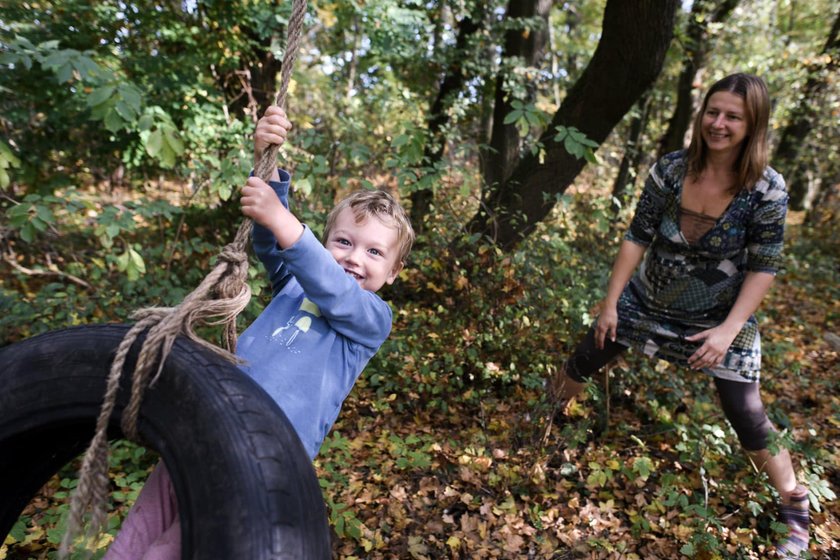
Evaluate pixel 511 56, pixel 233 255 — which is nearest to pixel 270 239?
pixel 233 255

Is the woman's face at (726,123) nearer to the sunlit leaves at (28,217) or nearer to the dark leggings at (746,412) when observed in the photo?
the dark leggings at (746,412)

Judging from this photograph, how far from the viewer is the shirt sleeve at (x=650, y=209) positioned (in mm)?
2455

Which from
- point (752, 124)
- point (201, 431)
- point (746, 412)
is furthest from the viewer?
point (746, 412)

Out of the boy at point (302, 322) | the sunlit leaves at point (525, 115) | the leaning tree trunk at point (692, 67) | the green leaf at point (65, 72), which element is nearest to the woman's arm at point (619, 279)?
the sunlit leaves at point (525, 115)

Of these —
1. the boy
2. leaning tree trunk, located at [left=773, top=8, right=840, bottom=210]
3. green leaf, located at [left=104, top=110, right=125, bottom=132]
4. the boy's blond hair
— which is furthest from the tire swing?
leaning tree trunk, located at [left=773, top=8, right=840, bottom=210]

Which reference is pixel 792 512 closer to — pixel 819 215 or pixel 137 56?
pixel 137 56

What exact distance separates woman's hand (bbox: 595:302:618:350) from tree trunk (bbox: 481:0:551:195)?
3247 millimetres

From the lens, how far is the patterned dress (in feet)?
7.22

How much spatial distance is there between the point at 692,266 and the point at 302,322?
1850 millimetres

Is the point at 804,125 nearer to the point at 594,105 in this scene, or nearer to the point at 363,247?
the point at 594,105

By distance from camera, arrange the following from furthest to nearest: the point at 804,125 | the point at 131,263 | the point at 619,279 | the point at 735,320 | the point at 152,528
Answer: the point at 804,125
the point at 131,263
the point at 619,279
the point at 735,320
the point at 152,528

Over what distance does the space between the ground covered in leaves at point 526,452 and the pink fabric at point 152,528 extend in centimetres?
68

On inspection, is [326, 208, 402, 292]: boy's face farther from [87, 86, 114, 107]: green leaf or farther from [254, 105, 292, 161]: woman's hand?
[87, 86, 114, 107]: green leaf

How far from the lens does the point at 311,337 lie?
148 centimetres
